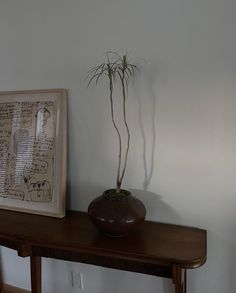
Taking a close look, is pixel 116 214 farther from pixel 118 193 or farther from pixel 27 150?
pixel 27 150

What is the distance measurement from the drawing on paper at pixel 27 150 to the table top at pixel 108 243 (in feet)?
0.63

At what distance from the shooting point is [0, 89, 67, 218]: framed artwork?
153 cm

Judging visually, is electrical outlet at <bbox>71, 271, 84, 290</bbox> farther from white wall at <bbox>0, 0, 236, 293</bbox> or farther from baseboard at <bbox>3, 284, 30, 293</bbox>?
baseboard at <bbox>3, 284, 30, 293</bbox>

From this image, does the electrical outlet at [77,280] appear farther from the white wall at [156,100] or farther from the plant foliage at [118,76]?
the plant foliage at [118,76]

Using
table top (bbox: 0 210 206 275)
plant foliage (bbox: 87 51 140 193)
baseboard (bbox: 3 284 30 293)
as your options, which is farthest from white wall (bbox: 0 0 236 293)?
baseboard (bbox: 3 284 30 293)

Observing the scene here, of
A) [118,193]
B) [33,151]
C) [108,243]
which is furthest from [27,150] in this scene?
[108,243]

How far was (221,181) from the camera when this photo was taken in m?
1.32

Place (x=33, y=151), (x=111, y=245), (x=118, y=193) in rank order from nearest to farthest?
1. (x=111, y=245)
2. (x=118, y=193)
3. (x=33, y=151)

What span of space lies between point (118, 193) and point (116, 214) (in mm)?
128

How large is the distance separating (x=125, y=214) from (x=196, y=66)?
0.76 m

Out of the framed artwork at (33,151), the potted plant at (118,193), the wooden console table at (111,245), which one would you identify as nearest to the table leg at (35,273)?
the wooden console table at (111,245)

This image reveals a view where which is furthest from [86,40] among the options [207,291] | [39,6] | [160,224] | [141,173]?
[207,291]

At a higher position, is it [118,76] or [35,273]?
[118,76]

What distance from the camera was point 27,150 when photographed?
1610 millimetres
